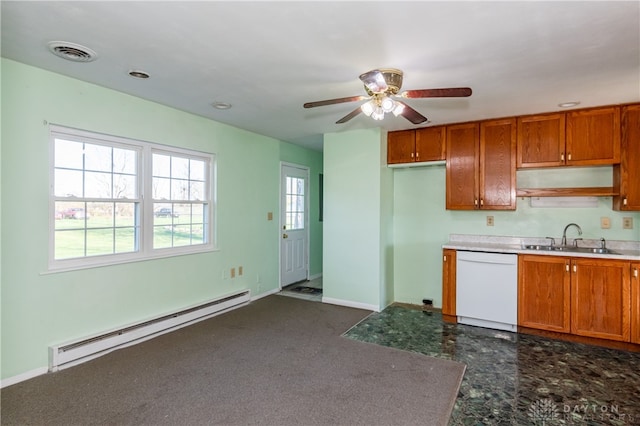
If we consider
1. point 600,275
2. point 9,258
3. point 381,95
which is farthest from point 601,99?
point 9,258

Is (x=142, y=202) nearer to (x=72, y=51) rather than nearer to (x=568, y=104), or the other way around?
(x=72, y=51)

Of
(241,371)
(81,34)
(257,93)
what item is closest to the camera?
(81,34)

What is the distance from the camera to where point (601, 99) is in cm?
318

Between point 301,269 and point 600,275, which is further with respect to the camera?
point 301,269

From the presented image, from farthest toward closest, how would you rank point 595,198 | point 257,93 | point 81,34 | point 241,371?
point 595,198 → point 257,93 → point 241,371 → point 81,34

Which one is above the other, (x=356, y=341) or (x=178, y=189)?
(x=178, y=189)

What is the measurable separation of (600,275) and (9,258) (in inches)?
198

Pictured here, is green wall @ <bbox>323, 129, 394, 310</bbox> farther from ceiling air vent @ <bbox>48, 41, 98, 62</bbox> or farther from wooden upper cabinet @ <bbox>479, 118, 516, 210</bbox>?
ceiling air vent @ <bbox>48, 41, 98, 62</bbox>

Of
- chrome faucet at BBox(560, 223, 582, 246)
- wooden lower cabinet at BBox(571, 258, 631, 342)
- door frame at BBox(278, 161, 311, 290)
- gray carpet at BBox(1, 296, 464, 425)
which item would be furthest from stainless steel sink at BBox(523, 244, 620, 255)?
door frame at BBox(278, 161, 311, 290)

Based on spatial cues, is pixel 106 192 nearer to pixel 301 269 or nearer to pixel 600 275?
pixel 301 269

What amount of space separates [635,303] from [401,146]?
2.82 meters

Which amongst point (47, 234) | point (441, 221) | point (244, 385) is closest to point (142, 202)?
point (47, 234)

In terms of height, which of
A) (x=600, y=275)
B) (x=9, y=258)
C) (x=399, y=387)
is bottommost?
(x=399, y=387)

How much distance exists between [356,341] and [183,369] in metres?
1.59
